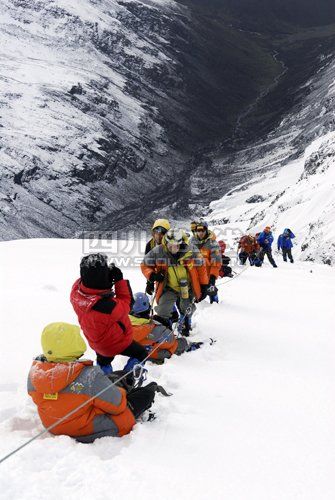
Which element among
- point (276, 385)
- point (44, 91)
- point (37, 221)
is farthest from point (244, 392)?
point (44, 91)

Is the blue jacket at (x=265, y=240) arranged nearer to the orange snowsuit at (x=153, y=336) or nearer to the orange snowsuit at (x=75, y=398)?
the orange snowsuit at (x=153, y=336)

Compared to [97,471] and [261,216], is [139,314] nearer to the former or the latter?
[97,471]

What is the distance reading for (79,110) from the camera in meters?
75.4

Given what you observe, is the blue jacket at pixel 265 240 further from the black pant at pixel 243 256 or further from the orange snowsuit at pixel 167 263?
the orange snowsuit at pixel 167 263

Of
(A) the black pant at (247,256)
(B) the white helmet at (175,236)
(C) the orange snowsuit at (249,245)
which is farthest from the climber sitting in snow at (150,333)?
(A) the black pant at (247,256)

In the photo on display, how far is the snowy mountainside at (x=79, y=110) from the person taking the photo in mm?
64188

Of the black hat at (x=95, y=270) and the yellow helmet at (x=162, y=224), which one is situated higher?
the yellow helmet at (x=162, y=224)

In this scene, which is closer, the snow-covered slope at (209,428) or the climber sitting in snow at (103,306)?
the snow-covered slope at (209,428)

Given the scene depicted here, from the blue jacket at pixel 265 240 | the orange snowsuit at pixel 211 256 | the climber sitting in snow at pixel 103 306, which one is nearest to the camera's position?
the climber sitting in snow at pixel 103 306

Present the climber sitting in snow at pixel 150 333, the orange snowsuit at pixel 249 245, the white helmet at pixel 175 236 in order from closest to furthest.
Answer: the climber sitting in snow at pixel 150 333, the white helmet at pixel 175 236, the orange snowsuit at pixel 249 245

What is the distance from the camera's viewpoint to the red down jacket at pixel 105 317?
15.5 ft

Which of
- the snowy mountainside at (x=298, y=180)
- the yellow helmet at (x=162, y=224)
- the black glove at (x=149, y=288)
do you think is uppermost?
the snowy mountainside at (x=298, y=180)

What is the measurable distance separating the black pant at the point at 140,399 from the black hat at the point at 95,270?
106cm

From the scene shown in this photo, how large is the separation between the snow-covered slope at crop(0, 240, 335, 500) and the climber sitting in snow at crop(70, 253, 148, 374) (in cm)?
74
